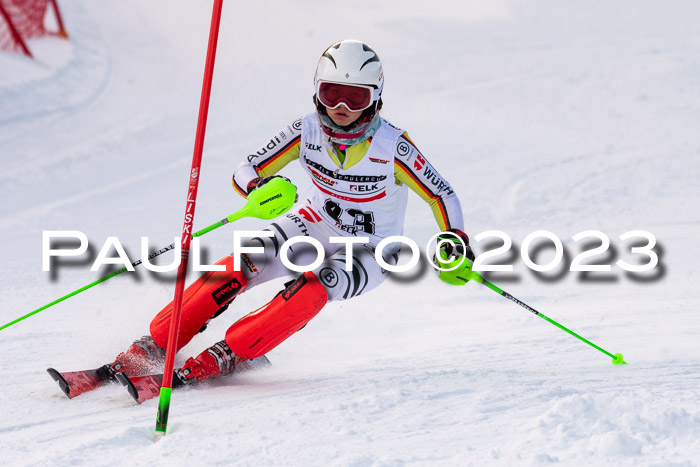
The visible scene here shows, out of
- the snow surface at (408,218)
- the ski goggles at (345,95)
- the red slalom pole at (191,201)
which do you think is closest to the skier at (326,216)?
the ski goggles at (345,95)

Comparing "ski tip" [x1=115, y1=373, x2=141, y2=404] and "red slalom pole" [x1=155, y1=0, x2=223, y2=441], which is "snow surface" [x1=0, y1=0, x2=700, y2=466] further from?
"red slalom pole" [x1=155, y1=0, x2=223, y2=441]

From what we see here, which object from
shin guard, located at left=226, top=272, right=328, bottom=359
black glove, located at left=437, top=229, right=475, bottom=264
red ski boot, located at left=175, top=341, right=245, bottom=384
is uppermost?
black glove, located at left=437, top=229, right=475, bottom=264

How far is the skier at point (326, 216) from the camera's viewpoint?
4.02 metres

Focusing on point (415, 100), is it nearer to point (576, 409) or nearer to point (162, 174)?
point (162, 174)

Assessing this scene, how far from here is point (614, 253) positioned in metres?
6.73

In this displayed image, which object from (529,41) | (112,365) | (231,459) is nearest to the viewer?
(231,459)

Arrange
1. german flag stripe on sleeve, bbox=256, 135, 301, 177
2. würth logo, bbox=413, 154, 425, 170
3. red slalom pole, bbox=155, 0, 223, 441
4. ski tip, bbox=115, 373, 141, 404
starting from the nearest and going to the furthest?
red slalom pole, bbox=155, 0, 223, 441 < ski tip, bbox=115, 373, 141, 404 < würth logo, bbox=413, 154, 425, 170 < german flag stripe on sleeve, bbox=256, 135, 301, 177

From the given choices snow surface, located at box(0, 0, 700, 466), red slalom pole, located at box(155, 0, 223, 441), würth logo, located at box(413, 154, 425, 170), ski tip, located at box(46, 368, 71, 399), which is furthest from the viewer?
würth logo, located at box(413, 154, 425, 170)

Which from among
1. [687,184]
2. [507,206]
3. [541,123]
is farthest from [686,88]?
[507,206]

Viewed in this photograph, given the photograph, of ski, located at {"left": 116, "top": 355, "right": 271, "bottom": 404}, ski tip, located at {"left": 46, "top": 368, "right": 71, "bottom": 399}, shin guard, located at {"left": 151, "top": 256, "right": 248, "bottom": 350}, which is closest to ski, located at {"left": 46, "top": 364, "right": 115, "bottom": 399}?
ski tip, located at {"left": 46, "top": 368, "right": 71, "bottom": 399}

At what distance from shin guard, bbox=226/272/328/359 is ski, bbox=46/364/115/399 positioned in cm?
59

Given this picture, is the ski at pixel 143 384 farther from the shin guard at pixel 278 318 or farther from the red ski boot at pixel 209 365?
the shin guard at pixel 278 318

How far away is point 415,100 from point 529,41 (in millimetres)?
3379

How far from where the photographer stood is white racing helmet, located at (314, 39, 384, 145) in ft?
13.1
